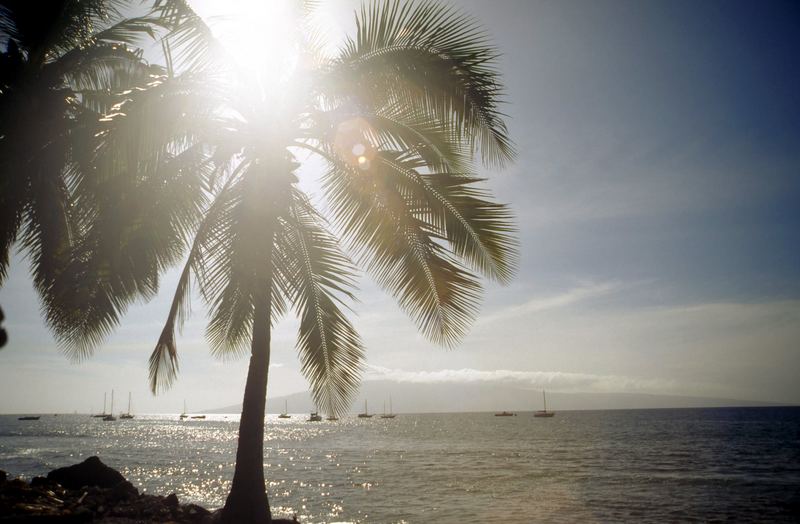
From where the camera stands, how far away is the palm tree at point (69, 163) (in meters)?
6.63

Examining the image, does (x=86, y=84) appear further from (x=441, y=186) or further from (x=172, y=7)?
(x=441, y=186)

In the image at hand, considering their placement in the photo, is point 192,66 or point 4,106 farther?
point 4,106

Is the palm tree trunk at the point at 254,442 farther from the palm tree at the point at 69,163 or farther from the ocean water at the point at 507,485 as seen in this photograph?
the ocean water at the point at 507,485

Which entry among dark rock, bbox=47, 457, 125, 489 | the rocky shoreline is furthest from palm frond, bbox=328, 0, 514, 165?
dark rock, bbox=47, 457, 125, 489

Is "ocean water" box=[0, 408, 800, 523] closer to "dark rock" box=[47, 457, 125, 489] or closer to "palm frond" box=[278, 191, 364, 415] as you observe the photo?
"dark rock" box=[47, 457, 125, 489]

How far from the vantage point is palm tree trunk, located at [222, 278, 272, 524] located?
7.38 metres

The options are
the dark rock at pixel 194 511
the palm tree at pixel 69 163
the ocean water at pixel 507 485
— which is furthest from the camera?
the ocean water at pixel 507 485

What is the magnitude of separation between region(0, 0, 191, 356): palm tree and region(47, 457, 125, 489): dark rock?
7640 millimetres

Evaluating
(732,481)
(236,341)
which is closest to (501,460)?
(732,481)

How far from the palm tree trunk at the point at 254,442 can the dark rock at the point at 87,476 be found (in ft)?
32.9

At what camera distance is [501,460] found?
131 ft

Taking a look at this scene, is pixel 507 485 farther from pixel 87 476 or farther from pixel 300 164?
pixel 300 164

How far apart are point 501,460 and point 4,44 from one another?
40279 millimetres

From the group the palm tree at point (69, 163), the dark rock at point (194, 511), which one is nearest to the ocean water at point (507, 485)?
the dark rock at point (194, 511)
